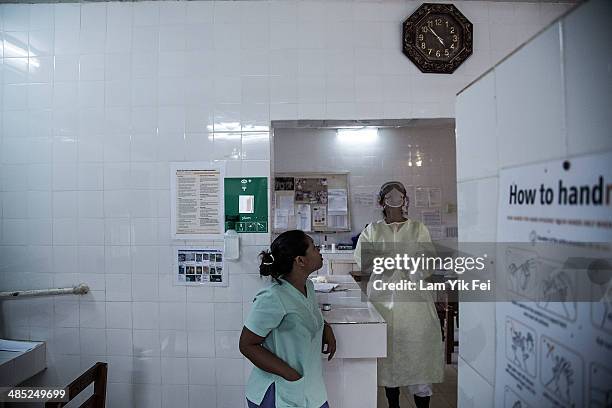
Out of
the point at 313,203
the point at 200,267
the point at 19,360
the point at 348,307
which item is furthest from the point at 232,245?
the point at 313,203

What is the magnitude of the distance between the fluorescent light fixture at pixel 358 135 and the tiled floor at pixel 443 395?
229 cm

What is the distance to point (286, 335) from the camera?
1351 mm

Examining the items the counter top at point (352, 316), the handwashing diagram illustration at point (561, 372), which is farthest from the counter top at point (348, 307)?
the handwashing diagram illustration at point (561, 372)

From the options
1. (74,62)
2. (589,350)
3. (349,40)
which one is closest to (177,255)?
(74,62)

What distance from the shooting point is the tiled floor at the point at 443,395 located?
2412mm

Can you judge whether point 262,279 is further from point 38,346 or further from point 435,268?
point 435,268

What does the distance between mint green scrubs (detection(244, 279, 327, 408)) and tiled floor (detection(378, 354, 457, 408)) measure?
1.29 meters

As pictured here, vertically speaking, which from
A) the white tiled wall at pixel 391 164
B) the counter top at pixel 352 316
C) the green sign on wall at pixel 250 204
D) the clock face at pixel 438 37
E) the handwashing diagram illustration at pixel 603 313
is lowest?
the counter top at pixel 352 316

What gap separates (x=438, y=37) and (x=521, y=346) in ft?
5.99

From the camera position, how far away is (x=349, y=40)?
1974mm

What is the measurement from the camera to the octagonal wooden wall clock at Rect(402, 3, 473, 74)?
1.96 metres

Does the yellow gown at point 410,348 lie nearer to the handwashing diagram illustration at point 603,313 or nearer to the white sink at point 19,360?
the white sink at point 19,360

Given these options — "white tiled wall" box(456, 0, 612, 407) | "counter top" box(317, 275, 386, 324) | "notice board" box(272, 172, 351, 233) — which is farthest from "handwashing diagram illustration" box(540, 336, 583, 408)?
"notice board" box(272, 172, 351, 233)

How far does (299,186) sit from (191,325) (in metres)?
2.34
